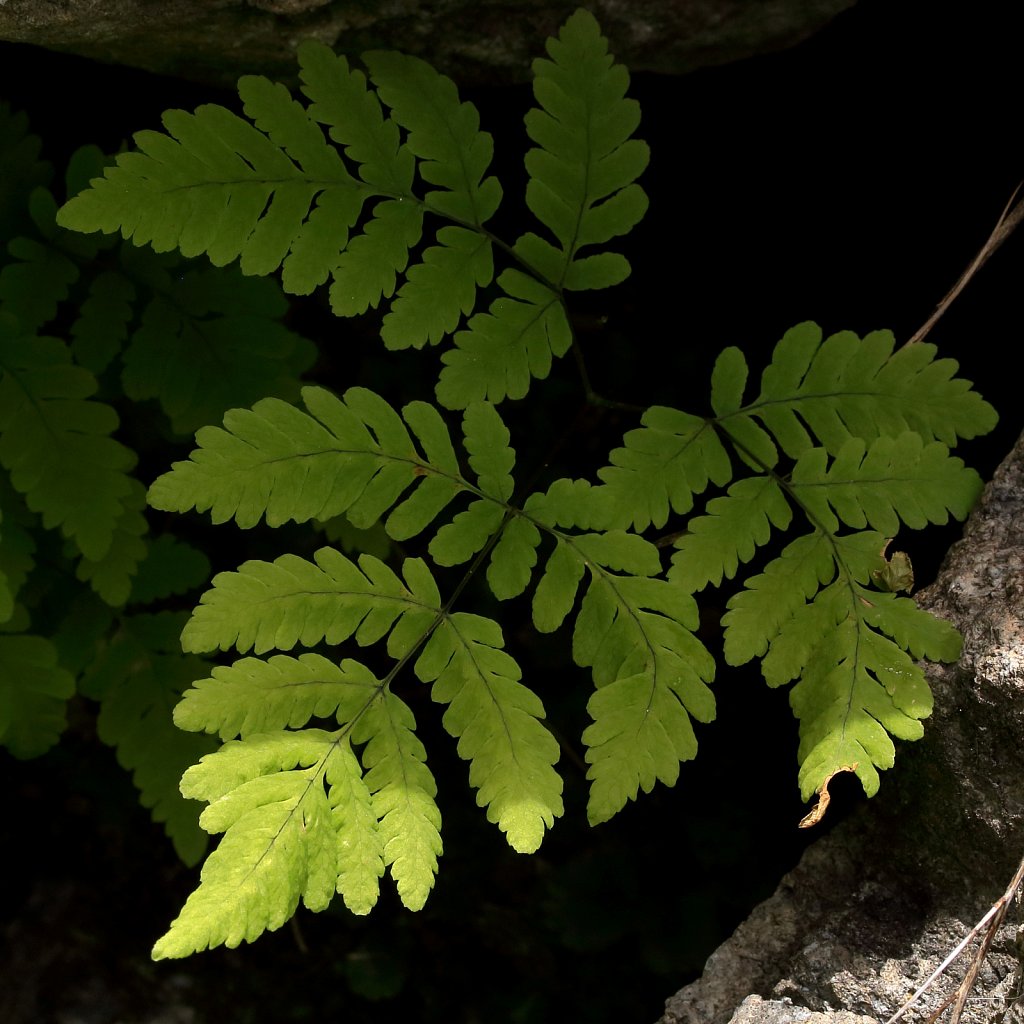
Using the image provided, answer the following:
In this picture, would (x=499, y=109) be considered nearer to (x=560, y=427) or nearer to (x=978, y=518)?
(x=560, y=427)

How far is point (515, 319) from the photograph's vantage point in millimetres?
2336

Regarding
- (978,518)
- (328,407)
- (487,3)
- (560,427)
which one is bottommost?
(560,427)

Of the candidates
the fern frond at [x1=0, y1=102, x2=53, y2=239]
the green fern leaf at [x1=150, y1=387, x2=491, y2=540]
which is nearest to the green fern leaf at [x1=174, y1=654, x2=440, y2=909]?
the green fern leaf at [x1=150, y1=387, x2=491, y2=540]

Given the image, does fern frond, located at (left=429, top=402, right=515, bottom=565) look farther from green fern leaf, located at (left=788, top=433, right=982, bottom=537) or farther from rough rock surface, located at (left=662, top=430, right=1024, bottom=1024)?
rough rock surface, located at (left=662, top=430, right=1024, bottom=1024)

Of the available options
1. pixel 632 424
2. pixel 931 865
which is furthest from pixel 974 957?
pixel 632 424

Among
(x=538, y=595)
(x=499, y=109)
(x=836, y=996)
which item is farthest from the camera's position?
(x=499, y=109)

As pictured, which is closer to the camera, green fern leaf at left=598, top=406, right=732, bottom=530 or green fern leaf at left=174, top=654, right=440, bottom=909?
green fern leaf at left=174, top=654, right=440, bottom=909

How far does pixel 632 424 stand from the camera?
3514 millimetres

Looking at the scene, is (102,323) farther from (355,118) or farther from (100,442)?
(355,118)

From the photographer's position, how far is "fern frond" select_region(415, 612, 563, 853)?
2.07m

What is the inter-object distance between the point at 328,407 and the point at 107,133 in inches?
64.2

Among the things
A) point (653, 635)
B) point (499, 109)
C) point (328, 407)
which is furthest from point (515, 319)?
point (499, 109)


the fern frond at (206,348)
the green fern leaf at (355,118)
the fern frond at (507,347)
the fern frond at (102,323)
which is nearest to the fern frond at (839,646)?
the fern frond at (507,347)

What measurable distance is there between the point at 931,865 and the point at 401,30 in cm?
232
